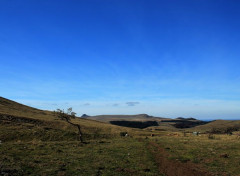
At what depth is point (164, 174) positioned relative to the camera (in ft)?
57.7

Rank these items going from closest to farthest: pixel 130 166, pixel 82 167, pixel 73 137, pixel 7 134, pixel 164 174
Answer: pixel 164 174, pixel 82 167, pixel 130 166, pixel 7 134, pixel 73 137

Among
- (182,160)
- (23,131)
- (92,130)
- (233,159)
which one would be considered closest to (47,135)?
(23,131)

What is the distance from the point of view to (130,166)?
20062 mm

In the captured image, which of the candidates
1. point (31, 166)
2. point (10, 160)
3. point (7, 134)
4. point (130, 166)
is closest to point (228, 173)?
point (130, 166)

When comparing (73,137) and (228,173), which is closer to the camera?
(228,173)

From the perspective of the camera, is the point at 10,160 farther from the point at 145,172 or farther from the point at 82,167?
the point at 145,172

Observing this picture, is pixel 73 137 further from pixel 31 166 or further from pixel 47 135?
pixel 31 166

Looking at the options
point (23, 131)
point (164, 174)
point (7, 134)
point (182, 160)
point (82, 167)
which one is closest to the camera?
point (164, 174)

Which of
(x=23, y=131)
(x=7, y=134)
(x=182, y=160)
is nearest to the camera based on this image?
(x=182, y=160)

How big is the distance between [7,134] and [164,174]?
34399 mm

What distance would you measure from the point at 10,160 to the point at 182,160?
63.6ft

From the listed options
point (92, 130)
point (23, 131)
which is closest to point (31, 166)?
point (23, 131)

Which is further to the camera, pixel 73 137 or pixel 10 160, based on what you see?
pixel 73 137

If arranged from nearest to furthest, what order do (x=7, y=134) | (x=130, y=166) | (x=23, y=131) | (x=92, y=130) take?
(x=130, y=166), (x=7, y=134), (x=23, y=131), (x=92, y=130)
